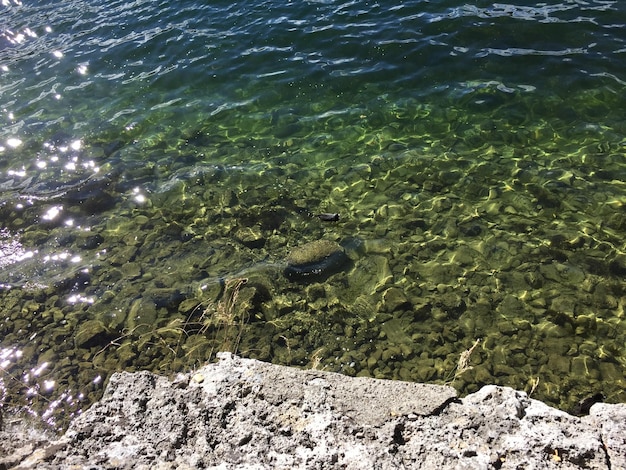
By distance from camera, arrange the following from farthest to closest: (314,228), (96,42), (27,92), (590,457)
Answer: (96,42) < (27,92) < (314,228) < (590,457)

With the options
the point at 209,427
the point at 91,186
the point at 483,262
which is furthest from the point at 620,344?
the point at 91,186

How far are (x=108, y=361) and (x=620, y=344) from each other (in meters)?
6.13

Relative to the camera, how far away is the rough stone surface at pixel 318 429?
3.00m

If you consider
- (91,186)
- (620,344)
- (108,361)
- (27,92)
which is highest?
(27,92)

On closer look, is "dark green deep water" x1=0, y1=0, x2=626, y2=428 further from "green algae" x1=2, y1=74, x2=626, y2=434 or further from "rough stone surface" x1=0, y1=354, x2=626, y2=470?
"rough stone surface" x1=0, y1=354, x2=626, y2=470

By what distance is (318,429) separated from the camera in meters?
3.23

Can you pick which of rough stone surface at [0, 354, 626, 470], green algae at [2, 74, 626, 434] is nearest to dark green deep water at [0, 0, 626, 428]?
green algae at [2, 74, 626, 434]

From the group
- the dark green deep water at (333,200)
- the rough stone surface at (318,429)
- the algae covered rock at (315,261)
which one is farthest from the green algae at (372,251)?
the rough stone surface at (318,429)

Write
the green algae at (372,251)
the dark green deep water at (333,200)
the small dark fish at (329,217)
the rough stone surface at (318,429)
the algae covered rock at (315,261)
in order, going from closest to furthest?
the rough stone surface at (318,429), the green algae at (372,251), the dark green deep water at (333,200), the algae covered rock at (315,261), the small dark fish at (329,217)

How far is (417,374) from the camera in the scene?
5.23 meters

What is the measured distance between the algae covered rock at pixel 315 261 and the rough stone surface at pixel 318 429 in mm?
2788

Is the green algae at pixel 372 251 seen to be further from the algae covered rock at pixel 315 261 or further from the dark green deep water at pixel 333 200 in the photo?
the algae covered rock at pixel 315 261

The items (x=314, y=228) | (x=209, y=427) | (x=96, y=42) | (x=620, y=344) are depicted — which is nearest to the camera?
(x=209, y=427)

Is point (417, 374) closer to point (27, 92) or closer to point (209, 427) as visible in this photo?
point (209, 427)
